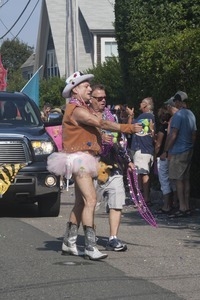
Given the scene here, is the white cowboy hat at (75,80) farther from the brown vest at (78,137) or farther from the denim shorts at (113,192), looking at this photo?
the denim shorts at (113,192)

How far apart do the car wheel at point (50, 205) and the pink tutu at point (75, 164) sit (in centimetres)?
427

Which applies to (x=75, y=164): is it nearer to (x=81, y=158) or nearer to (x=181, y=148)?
(x=81, y=158)

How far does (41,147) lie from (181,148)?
2.19 meters

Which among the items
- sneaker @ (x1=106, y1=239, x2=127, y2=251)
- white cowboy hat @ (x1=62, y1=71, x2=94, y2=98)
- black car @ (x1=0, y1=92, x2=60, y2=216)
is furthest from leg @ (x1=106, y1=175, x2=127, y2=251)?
black car @ (x1=0, y1=92, x2=60, y2=216)

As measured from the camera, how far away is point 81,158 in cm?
947

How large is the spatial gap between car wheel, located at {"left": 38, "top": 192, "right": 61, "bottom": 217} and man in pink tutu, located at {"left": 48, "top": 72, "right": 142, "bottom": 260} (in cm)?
413

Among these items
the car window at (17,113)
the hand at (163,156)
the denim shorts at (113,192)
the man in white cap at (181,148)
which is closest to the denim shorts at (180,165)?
the man in white cap at (181,148)

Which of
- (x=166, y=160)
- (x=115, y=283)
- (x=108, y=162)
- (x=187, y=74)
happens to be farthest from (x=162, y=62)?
(x=115, y=283)

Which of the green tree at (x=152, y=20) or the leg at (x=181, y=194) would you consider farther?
the green tree at (x=152, y=20)

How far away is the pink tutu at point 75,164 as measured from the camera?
9453mm

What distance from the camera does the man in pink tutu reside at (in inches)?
371

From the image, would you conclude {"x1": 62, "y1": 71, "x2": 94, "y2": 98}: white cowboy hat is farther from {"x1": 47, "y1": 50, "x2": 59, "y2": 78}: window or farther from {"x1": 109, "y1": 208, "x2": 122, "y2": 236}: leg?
{"x1": 47, "y1": 50, "x2": 59, "y2": 78}: window

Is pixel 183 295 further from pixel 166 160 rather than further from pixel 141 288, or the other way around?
pixel 166 160

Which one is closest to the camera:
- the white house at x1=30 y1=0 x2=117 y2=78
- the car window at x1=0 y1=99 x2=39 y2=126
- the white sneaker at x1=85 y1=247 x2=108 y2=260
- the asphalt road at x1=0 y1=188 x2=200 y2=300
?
the asphalt road at x1=0 y1=188 x2=200 y2=300
